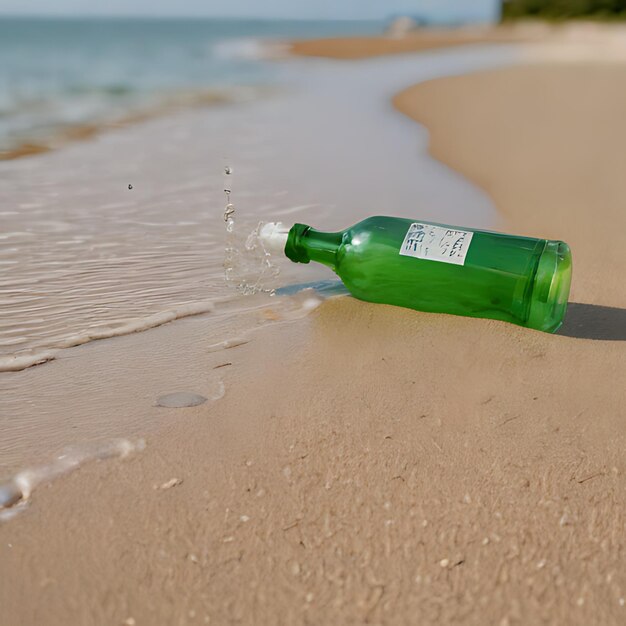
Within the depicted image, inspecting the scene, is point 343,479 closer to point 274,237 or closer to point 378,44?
point 274,237

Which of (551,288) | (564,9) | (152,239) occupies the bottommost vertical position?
(152,239)

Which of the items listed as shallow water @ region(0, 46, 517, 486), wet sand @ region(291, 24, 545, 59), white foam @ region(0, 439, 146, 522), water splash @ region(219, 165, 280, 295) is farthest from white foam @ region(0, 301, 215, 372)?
wet sand @ region(291, 24, 545, 59)

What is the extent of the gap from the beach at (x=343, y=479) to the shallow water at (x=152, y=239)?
0.02 meters

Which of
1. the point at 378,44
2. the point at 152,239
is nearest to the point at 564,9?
the point at 378,44

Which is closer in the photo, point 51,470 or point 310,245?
point 51,470

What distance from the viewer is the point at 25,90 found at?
873 cm

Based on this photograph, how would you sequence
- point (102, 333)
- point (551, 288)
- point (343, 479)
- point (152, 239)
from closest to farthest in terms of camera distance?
point (343, 479), point (551, 288), point (102, 333), point (152, 239)

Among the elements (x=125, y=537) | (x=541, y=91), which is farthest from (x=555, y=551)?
(x=541, y=91)

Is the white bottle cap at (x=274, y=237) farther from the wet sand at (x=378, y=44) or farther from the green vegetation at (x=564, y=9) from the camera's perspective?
the green vegetation at (x=564, y=9)

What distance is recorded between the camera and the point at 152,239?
258cm

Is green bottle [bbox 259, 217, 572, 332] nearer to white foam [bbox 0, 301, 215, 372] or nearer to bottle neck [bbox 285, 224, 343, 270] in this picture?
bottle neck [bbox 285, 224, 343, 270]

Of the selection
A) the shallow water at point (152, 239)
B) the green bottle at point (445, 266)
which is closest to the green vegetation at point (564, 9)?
the shallow water at point (152, 239)

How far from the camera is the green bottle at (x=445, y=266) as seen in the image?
1714 millimetres

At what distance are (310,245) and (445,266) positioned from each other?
34 cm
